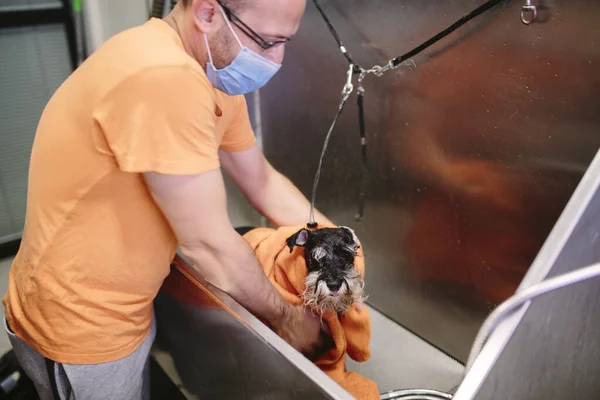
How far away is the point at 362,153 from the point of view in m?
1.48

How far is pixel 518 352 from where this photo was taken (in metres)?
0.68

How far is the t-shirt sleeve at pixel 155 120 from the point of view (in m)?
0.68

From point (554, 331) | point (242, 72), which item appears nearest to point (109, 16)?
point (242, 72)

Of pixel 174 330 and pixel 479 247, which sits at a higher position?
pixel 479 247

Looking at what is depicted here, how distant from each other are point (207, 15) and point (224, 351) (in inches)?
24.5

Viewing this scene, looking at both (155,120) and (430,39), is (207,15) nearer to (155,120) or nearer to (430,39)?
(155,120)

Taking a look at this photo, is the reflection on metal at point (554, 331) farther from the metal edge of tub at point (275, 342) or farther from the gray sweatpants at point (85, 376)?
the gray sweatpants at point (85, 376)

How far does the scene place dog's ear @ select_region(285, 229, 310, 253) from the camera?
1.10 m

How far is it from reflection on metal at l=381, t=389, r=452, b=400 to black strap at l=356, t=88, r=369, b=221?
54cm

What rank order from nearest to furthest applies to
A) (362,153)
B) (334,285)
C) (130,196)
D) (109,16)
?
(130,196) → (334,285) → (362,153) → (109,16)

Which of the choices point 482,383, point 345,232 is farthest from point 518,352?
point 345,232

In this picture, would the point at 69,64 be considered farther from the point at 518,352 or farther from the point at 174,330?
the point at 518,352

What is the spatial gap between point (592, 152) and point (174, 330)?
978mm

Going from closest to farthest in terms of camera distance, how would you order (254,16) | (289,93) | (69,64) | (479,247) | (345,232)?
(254,16), (345,232), (479,247), (289,93), (69,64)
